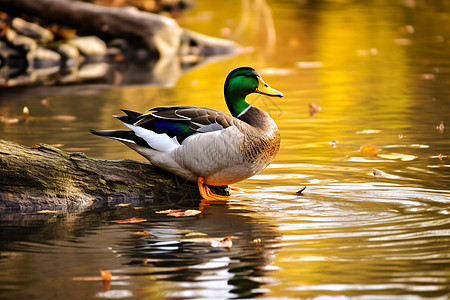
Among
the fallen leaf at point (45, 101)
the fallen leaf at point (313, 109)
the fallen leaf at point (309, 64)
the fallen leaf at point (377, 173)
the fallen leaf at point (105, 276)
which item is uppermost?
the fallen leaf at point (105, 276)

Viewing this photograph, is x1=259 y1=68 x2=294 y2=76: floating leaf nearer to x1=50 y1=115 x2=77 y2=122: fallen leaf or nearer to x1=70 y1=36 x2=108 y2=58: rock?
x1=70 y1=36 x2=108 y2=58: rock

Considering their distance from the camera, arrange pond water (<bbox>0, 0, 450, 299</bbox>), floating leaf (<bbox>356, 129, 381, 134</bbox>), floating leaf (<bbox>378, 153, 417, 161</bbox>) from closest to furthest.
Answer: pond water (<bbox>0, 0, 450, 299</bbox>)
floating leaf (<bbox>378, 153, 417, 161</bbox>)
floating leaf (<bbox>356, 129, 381, 134</bbox>)

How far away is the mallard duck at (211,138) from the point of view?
261 inches

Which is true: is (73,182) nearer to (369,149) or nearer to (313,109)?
(369,149)

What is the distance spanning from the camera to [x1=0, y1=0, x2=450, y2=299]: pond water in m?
4.83

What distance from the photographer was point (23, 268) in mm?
5176

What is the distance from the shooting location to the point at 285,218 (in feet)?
20.7

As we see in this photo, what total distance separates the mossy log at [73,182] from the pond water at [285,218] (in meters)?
0.20

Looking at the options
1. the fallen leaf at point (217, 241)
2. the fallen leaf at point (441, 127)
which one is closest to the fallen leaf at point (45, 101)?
the fallen leaf at point (441, 127)

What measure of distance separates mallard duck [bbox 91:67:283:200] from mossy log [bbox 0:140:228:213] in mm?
194

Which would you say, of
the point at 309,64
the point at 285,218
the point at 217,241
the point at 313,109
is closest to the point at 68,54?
the point at 309,64

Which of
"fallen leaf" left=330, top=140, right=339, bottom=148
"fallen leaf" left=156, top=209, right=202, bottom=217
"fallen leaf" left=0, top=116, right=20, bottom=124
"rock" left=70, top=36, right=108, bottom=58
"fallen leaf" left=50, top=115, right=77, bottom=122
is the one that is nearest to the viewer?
"fallen leaf" left=156, top=209, right=202, bottom=217

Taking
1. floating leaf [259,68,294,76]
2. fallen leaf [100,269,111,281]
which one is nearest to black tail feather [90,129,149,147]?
fallen leaf [100,269,111,281]

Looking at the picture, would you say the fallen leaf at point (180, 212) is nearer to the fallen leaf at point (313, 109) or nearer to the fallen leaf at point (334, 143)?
the fallen leaf at point (334, 143)
